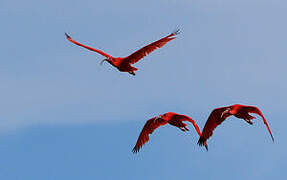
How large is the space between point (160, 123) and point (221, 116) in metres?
4.92

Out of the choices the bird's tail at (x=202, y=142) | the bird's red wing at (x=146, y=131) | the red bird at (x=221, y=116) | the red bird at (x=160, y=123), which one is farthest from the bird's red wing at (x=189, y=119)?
the bird's red wing at (x=146, y=131)

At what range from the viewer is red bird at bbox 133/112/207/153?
26188 mm

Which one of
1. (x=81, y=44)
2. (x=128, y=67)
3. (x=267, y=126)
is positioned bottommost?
(x=267, y=126)

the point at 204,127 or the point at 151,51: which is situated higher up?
the point at 151,51

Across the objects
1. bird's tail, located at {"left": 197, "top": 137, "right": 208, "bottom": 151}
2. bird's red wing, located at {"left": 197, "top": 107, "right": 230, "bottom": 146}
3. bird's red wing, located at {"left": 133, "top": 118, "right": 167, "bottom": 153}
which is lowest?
bird's tail, located at {"left": 197, "top": 137, "right": 208, "bottom": 151}

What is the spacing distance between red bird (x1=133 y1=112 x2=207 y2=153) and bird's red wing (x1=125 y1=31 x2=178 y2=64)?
10.0 ft

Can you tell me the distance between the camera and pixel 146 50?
84.6ft

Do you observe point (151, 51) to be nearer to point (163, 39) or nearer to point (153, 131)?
point (163, 39)

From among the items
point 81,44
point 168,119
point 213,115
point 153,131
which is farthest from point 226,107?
point 81,44

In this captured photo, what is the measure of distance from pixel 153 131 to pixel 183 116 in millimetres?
3519

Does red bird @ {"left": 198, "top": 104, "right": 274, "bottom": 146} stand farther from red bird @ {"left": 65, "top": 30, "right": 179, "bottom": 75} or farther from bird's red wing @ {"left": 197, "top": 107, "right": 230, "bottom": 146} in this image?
red bird @ {"left": 65, "top": 30, "right": 179, "bottom": 75}

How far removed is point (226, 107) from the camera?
997 inches

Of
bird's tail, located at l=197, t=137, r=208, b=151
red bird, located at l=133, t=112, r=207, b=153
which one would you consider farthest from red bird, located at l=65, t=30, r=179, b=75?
bird's tail, located at l=197, t=137, r=208, b=151

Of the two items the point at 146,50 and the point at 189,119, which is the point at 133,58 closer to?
the point at 146,50
